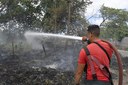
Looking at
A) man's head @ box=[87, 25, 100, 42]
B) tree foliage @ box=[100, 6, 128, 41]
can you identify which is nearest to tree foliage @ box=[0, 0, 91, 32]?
man's head @ box=[87, 25, 100, 42]

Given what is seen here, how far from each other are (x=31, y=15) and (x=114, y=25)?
5015 cm

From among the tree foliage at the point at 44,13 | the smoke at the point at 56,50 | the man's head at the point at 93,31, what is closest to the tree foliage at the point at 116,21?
the tree foliage at the point at 44,13

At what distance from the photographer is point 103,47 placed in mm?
5352

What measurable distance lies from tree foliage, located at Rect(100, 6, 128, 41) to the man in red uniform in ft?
196

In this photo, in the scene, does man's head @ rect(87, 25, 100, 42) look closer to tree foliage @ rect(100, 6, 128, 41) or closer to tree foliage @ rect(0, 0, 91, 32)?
tree foliage @ rect(0, 0, 91, 32)

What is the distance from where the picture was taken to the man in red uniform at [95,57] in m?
5.22

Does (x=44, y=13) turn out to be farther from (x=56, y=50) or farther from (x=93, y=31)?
(x=93, y=31)

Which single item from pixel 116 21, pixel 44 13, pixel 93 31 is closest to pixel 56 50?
pixel 44 13

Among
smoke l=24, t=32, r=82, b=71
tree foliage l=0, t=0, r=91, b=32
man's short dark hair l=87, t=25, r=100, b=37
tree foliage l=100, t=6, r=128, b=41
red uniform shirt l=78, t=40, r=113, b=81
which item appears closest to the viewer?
red uniform shirt l=78, t=40, r=113, b=81

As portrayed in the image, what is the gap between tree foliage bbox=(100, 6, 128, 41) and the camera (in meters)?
67.9

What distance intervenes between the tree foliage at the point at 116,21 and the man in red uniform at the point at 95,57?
59607 millimetres

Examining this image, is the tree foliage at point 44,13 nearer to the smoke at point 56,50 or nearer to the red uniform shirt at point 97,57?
the smoke at point 56,50

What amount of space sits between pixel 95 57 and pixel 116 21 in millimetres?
67248

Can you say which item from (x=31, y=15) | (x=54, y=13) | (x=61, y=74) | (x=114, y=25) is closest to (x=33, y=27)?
(x=31, y=15)
